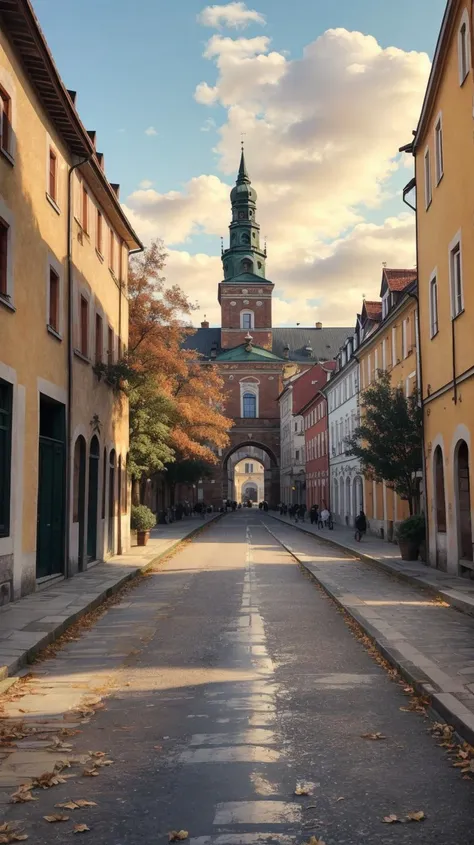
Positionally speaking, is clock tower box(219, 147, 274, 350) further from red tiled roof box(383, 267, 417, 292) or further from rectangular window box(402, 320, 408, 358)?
rectangular window box(402, 320, 408, 358)

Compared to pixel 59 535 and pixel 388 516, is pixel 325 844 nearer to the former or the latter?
pixel 59 535

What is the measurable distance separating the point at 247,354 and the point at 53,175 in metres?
82.1

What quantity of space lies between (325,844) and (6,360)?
1025 centimetres

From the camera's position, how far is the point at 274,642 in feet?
34.1

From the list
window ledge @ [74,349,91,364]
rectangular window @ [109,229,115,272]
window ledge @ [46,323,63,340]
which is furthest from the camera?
rectangular window @ [109,229,115,272]

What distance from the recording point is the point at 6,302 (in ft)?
42.6

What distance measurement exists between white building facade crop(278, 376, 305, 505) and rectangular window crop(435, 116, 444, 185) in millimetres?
60149

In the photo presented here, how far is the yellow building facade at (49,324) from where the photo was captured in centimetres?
1343

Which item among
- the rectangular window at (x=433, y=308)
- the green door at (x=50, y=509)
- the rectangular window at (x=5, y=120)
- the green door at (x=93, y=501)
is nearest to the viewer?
the rectangular window at (x=5, y=120)

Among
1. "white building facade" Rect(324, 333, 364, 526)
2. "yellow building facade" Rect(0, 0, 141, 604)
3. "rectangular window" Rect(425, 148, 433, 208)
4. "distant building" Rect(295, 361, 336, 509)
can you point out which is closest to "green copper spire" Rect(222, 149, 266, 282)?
"distant building" Rect(295, 361, 336, 509)

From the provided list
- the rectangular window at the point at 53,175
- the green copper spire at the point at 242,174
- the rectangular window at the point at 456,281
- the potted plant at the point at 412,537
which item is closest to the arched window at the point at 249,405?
the green copper spire at the point at 242,174

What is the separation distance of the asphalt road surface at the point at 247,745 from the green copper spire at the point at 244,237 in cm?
9180

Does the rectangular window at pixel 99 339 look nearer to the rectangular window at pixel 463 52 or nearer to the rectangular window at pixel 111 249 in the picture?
the rectangular window at pixel 111 249

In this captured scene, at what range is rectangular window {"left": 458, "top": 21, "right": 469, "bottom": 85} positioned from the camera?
1573 centimetres
